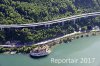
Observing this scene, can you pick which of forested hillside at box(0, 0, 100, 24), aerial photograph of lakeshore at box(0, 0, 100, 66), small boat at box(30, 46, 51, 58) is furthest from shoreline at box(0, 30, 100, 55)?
forested hillside at box(0, 0, 100, 24)

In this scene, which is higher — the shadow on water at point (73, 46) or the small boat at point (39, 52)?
the small boat at point (39, 52)

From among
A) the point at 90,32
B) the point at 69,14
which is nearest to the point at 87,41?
the point at 90,32

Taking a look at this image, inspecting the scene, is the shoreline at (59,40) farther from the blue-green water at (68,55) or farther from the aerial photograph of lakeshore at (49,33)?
the blue-green water at (68,55)

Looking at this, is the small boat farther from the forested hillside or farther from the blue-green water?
the forested hillside

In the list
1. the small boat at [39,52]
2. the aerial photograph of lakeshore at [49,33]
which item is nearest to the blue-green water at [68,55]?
the aerial photograph of lakeshore at [49,33]

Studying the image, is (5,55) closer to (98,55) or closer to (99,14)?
(98,55)

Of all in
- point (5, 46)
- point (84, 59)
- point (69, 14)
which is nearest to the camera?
point (84, 59)

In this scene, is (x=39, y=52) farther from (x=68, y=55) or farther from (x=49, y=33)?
(x=49, y=33)
